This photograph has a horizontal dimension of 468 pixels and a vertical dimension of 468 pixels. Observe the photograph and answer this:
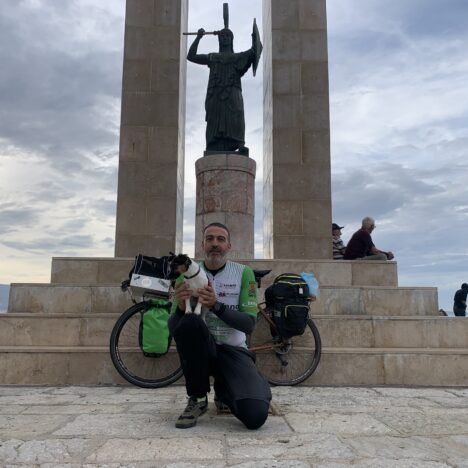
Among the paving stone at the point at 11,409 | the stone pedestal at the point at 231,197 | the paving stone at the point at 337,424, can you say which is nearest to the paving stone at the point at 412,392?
the paving stone at the point at 337,424

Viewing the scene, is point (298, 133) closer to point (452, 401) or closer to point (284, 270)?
point (284, 270)

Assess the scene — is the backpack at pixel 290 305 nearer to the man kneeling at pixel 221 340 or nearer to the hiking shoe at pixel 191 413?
the man kneeling at pixel 221 340

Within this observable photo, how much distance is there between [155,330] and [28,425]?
1843 mm

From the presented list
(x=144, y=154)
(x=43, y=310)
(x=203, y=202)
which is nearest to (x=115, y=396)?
(x=43, y=310)

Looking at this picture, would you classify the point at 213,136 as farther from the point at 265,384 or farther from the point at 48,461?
the point at 48,461

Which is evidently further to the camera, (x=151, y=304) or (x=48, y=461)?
(x=151, y=304)

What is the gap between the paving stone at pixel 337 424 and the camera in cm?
336

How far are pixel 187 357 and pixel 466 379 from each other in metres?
3.81

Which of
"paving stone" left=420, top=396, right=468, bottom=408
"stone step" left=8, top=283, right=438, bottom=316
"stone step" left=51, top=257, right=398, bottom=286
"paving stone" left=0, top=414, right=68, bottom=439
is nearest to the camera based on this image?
"paving stone" left=0, top=414, right=68, bottom=439

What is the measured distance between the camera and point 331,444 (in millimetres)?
3014

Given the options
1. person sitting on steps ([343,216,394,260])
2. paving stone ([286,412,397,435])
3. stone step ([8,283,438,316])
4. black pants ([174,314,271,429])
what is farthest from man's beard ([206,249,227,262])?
person sitting on steps ([343,216,394,260])

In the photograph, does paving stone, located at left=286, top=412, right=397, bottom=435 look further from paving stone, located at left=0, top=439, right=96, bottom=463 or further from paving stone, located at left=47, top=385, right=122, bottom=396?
paving stone, located at left=47, top=385, right=122, bottom=396

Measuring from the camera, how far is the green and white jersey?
377 cm

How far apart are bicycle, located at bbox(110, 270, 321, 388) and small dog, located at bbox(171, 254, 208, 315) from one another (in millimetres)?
1875
